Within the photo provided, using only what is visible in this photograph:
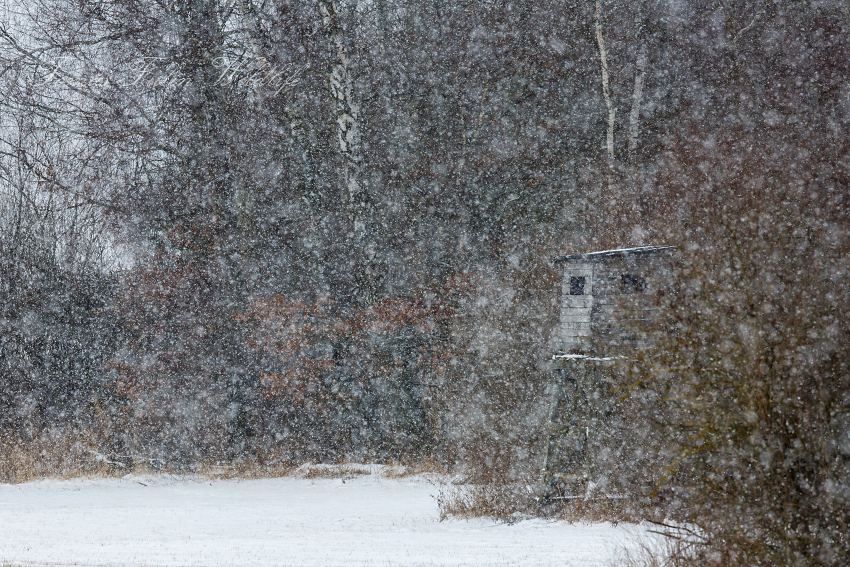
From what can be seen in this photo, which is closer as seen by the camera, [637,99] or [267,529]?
[267,529]

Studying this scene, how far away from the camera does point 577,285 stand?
40.7ft

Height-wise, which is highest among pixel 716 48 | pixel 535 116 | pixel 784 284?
pixel 716 48

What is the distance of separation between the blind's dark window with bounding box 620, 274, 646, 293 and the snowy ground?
2626 mm

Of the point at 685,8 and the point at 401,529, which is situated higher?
the point at 685,8

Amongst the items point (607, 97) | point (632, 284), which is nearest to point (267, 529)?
point (632, 284)

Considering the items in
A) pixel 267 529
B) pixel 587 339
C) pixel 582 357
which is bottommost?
pixel 267 529

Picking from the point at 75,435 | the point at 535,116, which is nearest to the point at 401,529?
the point at 75,435

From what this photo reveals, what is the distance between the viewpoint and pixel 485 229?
2141 centimetres

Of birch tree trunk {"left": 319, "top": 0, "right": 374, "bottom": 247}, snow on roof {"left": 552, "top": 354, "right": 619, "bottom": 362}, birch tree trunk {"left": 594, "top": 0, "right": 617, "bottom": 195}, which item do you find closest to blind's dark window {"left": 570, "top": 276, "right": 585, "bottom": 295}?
snow on roof {"left": 552, "top": 354, "right": 619, "bottom": 362}

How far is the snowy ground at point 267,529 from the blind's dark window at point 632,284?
2.63 meters

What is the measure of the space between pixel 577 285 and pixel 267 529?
4.63 metres

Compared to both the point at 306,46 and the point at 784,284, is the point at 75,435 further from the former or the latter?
the point at 784,284

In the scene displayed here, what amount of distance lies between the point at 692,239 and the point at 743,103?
13.4 metres

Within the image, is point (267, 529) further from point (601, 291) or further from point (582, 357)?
point (601, 291)
